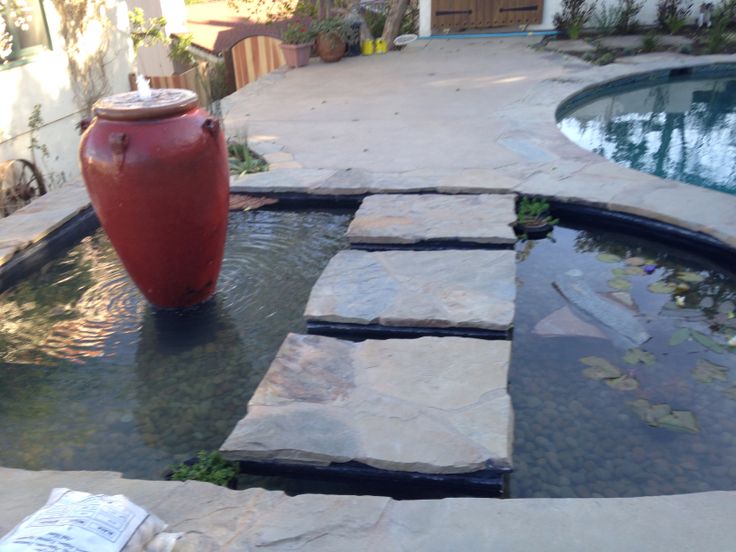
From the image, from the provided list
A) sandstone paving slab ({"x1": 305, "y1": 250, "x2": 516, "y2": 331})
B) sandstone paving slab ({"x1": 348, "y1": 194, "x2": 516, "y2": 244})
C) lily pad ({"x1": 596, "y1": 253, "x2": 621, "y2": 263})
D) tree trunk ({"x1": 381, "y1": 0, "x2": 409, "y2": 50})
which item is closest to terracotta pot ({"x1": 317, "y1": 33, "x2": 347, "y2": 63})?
tree trunk ({"x1": 381, "y1": 0, "x2": 409, "y2": 50})

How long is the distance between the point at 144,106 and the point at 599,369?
195cm

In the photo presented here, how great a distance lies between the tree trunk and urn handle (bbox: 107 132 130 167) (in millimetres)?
6809

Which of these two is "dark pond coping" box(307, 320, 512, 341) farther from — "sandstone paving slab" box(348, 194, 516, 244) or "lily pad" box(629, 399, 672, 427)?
"sandstone paving slab" box(348, 194, 516, 244)

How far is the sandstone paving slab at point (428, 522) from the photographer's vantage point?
1.58 meters

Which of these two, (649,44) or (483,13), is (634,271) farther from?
(483,13)

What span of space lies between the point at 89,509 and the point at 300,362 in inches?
40.0

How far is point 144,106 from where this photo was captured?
99.7 inches

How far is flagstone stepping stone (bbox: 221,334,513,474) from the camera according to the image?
1.95m

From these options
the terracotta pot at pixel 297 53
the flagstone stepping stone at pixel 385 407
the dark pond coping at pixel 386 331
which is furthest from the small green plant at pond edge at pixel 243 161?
the terracotta pot at pixel 297 53

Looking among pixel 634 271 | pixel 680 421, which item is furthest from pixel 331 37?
pixel 680 421

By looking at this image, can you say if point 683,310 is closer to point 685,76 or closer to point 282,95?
point 282,95

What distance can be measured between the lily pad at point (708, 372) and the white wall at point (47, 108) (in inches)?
163

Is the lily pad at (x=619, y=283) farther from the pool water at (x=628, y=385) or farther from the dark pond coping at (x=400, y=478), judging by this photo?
the dark pond coping at (x=400, y=478)

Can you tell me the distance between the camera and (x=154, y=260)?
109 inches
